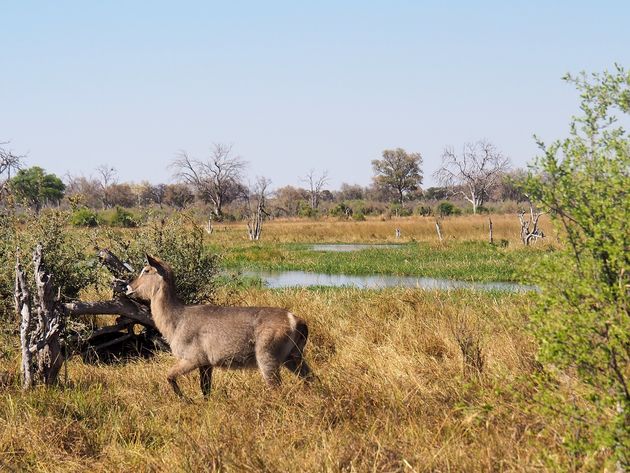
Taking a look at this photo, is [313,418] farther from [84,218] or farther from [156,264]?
[84,218]

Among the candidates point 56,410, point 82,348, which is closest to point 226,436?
point 56,410

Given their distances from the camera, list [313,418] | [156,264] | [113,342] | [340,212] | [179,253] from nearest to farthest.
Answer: [313,418], [156,264], [113,342], [179,253], [340,212]

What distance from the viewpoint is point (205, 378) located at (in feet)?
25.2

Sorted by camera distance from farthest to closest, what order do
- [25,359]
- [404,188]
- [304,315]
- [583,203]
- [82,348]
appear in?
[404,188]
[304,315]
[82,348]
[25,359]
[583,203]

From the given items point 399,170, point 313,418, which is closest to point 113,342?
point 313,418

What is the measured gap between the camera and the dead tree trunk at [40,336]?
791 cm

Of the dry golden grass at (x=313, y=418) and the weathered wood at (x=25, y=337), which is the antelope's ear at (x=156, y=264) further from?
the weathered wood at (x=25, y=337)

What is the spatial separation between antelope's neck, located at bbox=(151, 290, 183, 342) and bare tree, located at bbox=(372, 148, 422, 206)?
108489 millimetres

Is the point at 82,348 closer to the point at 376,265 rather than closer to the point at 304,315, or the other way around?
the point at 304,315

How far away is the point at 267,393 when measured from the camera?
271 inches

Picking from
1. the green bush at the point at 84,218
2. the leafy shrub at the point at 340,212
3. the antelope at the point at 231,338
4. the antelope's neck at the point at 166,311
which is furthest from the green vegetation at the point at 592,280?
the leafy shrub at the point at 340,212

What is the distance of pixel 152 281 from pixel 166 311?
501 mm

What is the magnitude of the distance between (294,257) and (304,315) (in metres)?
20.3

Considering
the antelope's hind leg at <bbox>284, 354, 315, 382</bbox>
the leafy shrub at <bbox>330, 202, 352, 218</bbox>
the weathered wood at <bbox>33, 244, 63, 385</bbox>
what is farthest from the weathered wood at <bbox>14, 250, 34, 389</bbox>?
the leafy shrub at <bbox>330, 202, 352, 218</bbox>
